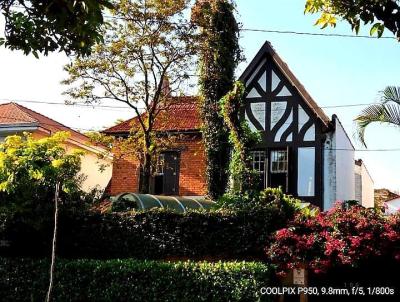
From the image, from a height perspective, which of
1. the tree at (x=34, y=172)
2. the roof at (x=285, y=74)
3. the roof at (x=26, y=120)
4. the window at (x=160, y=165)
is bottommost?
the tree at (x=34, y=172)

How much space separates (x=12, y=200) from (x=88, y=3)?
10297mm

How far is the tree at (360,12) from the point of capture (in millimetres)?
6211

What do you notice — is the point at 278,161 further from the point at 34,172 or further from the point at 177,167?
the point at 34,172

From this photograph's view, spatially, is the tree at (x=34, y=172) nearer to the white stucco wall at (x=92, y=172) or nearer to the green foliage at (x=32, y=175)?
the green foliage at (x=32, y=175)

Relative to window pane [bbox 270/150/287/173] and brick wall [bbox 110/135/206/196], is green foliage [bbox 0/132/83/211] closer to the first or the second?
brick wall [bbox 110/135/206/196]

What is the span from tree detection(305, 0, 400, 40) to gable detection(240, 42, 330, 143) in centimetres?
1376

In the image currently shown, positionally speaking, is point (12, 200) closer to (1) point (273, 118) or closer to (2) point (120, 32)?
(2) point (120, 32)

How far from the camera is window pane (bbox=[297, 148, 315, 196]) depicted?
21266 mm

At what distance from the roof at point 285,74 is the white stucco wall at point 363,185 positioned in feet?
27.8

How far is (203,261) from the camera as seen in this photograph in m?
14.0

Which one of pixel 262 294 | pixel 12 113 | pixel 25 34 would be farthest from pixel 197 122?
pixel 25 34

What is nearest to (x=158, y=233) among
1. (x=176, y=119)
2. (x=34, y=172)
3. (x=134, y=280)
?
(x=134, y=280)

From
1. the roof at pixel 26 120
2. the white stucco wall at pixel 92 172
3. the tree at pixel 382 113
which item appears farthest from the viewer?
the white stucco wall at pixel 92 172

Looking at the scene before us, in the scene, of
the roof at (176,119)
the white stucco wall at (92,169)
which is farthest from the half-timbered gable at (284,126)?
the white stucco wall at (92,169)
